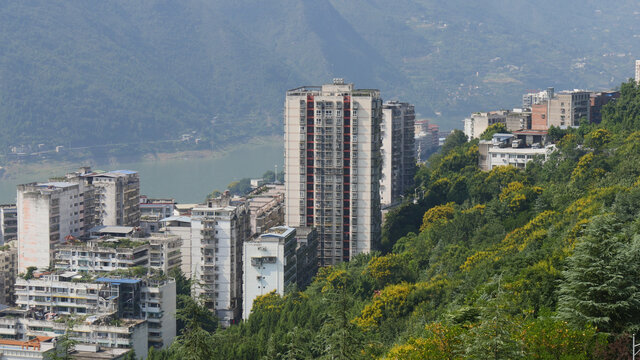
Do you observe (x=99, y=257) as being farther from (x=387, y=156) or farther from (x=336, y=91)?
(x=387, y=156)

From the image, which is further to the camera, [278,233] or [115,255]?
[115,255]

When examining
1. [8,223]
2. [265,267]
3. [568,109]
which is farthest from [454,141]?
[8,223]

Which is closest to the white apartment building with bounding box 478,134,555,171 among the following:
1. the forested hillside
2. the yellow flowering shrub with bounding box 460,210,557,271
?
the forested hillside

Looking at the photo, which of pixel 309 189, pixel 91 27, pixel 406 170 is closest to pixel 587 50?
pixel 91 27

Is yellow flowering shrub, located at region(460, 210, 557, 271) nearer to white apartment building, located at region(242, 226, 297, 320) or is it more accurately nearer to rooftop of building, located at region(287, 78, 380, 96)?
white apartment building, located at region(242, 226, 297, 320)

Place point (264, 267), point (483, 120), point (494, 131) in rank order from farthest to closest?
point (483, 120)
point (494, 131)
point (264, 267)

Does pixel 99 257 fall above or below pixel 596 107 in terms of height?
below

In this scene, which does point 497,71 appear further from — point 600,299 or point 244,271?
point 600,299
